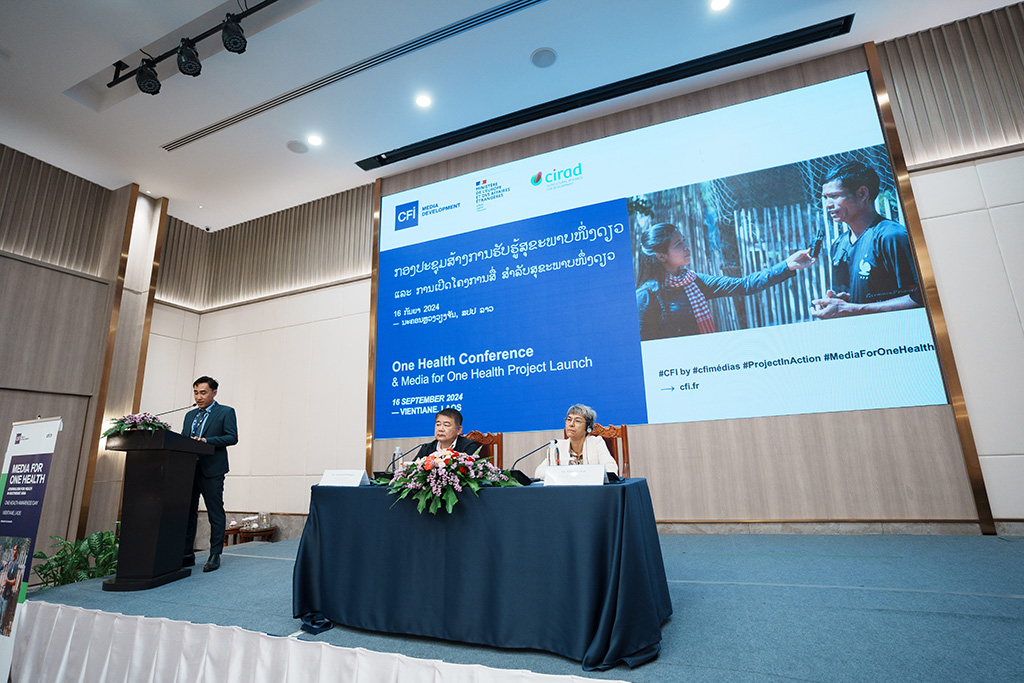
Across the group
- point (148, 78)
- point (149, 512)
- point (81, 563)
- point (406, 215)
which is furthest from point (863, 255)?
point (81, 563)

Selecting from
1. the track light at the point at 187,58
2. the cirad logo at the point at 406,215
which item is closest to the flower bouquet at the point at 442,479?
the track light at the point at 187,58

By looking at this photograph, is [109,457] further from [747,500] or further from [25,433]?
[747,500]

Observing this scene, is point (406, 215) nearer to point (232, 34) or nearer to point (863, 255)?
point (232, 34)

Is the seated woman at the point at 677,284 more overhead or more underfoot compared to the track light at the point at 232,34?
more underfoot

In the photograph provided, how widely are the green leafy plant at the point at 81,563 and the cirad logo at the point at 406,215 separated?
153 inches

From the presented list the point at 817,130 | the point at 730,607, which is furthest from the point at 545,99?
the point at 730,607

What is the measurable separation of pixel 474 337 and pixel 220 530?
273 cm

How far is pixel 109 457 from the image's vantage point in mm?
5723

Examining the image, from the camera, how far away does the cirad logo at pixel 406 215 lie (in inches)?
236

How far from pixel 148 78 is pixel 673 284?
4.99 metres

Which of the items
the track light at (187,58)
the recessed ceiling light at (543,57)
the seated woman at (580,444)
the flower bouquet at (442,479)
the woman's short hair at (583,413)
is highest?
the recessed ceiling light at (543,57)

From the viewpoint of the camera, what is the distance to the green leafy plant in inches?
147

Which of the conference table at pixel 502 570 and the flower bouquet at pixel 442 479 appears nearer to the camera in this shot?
the conference table at pixel 502 570

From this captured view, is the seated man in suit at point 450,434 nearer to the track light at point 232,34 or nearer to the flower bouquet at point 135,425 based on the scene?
the flower bouquet at point 135,425
